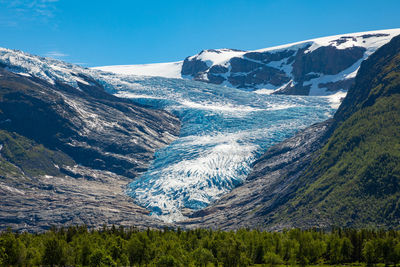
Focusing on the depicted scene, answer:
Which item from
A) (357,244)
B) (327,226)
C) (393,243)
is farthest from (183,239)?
(327,226)

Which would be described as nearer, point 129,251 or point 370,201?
point 129,251

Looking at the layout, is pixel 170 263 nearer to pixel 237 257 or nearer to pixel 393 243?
pixel 237 257

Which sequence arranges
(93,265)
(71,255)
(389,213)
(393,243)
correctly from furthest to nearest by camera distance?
(389,213) < (393,243) < (71,255) < (93,265)

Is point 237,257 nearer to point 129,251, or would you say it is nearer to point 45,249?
point 129,251

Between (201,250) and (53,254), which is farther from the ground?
(53,254)

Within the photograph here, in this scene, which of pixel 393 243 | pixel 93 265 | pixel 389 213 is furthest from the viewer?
pixel 389 213

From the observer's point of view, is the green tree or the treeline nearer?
the treeline

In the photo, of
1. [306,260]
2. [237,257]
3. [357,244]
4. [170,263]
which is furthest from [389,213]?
[170,263]

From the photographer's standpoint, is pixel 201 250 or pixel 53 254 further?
pixel 201 250
